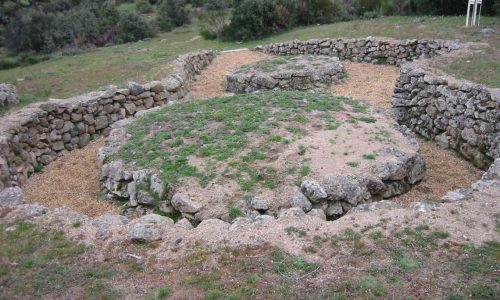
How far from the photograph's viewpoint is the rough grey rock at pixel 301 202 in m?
7.41

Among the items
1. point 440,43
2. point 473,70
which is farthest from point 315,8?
point 473,70

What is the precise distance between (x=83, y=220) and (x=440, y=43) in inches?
581

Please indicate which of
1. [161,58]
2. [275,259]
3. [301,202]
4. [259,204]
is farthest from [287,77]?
[275,259]

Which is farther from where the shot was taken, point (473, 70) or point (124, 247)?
point (473, 70)

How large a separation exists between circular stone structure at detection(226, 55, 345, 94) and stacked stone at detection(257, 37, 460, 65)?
2.42 meters

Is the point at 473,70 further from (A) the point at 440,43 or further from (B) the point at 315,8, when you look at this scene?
(B) the point at 315,8

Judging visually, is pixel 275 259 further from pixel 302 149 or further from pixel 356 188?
pixel 302 149

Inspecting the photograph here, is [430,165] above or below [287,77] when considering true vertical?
below

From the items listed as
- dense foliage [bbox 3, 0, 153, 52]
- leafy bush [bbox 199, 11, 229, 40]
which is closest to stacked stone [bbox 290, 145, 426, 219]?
leafy bush [bbox 199, 11, 229, 40]

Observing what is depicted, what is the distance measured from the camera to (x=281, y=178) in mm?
8086

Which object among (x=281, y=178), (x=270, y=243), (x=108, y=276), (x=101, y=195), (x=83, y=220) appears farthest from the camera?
(x=101, y=195)

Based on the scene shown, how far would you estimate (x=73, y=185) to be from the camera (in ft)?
32.0

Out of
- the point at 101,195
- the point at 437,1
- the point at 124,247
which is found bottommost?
the point at 101,195

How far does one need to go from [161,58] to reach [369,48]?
8.70 m
